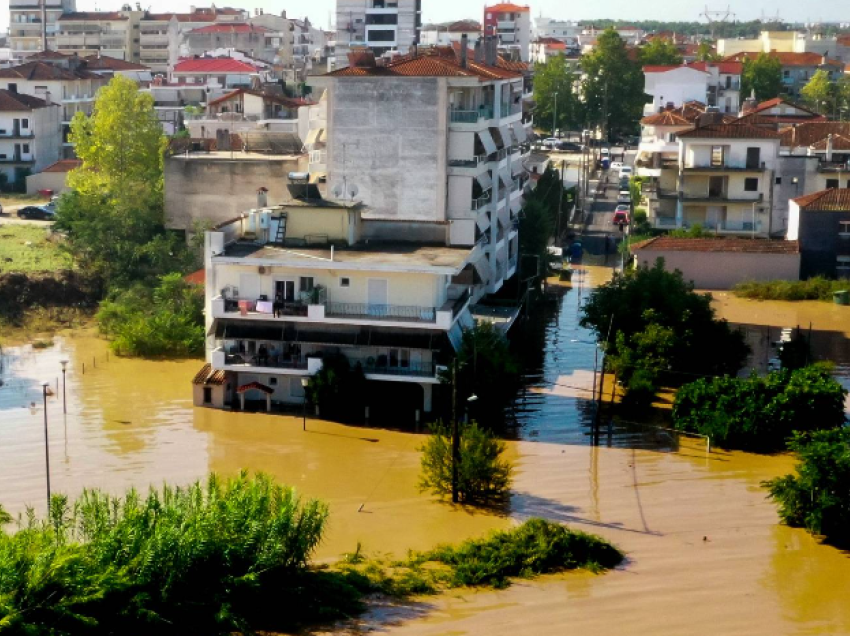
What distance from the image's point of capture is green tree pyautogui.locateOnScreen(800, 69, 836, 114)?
9125 cm

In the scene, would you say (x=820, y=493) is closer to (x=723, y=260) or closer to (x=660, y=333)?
(x=660, y=333)

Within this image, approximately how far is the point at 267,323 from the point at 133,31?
77418 millimetres

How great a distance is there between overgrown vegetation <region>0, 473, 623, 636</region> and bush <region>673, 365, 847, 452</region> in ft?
22.8

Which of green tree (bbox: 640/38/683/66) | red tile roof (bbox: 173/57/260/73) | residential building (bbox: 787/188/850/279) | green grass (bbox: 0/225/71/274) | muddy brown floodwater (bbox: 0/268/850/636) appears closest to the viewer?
muddy brown floodwater (bbox: 0/268/850/636)

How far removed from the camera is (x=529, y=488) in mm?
26297

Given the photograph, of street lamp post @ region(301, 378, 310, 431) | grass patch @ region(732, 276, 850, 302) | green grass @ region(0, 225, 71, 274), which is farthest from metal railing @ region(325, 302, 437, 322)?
grass patch @ region(732, 276, 850, 302)

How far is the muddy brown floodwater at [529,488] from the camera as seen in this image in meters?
20.9

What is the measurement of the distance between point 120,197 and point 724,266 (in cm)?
1877

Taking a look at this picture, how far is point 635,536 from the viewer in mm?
23828

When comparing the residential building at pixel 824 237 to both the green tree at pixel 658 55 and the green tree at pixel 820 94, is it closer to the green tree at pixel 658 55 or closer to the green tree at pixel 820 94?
the green tree at pixel 820 94

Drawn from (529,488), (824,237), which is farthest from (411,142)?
(824,237)

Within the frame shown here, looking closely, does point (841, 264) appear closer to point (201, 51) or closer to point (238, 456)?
point (238, 456)

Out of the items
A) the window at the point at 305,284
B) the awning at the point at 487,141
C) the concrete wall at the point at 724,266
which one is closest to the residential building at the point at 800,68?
the concrete wall at the point at 724,266

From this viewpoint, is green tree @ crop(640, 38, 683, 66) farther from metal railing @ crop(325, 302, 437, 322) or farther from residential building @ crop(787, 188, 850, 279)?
metal railing @ crop(325, 302, 437, 322)
